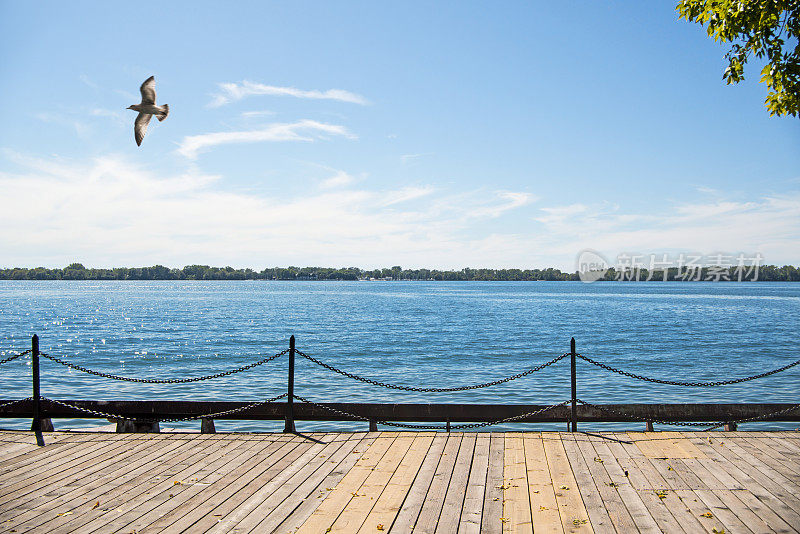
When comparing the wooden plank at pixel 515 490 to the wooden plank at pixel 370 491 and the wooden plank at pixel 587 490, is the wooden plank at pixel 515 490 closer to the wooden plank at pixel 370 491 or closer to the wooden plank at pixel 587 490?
the wooden plank at pixel 587 490

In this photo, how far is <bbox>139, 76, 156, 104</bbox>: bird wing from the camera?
9.55m

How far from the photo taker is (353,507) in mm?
5758

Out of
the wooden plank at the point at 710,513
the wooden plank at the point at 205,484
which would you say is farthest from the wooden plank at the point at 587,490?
the wooden plank at the point at 205,484

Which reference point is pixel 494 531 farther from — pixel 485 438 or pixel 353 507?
pixel 485 438

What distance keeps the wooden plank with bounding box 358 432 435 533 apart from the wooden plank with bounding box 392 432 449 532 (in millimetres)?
49

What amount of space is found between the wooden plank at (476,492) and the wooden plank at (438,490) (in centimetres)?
24

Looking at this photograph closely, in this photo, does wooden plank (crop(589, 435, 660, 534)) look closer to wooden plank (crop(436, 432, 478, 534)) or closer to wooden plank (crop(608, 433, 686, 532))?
wooden plank (crop(608, 433, 686, 532))

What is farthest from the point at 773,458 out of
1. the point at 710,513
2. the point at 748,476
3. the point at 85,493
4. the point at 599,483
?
the point at 85,493

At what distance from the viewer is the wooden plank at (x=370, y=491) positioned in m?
5.33

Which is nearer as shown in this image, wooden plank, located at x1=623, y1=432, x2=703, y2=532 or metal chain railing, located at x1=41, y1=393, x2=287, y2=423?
wooden plank, located at x1=623, y1=432, x2=703, y2=532

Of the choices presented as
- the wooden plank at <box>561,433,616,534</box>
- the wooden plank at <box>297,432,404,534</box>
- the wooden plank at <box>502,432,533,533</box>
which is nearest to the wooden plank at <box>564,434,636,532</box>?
the wooden plank at <box>561,433,616,534</box>

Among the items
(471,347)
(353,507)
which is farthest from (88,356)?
(353,507)

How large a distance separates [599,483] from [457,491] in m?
→ 1.63

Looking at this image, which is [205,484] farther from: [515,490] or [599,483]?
[599,483]
